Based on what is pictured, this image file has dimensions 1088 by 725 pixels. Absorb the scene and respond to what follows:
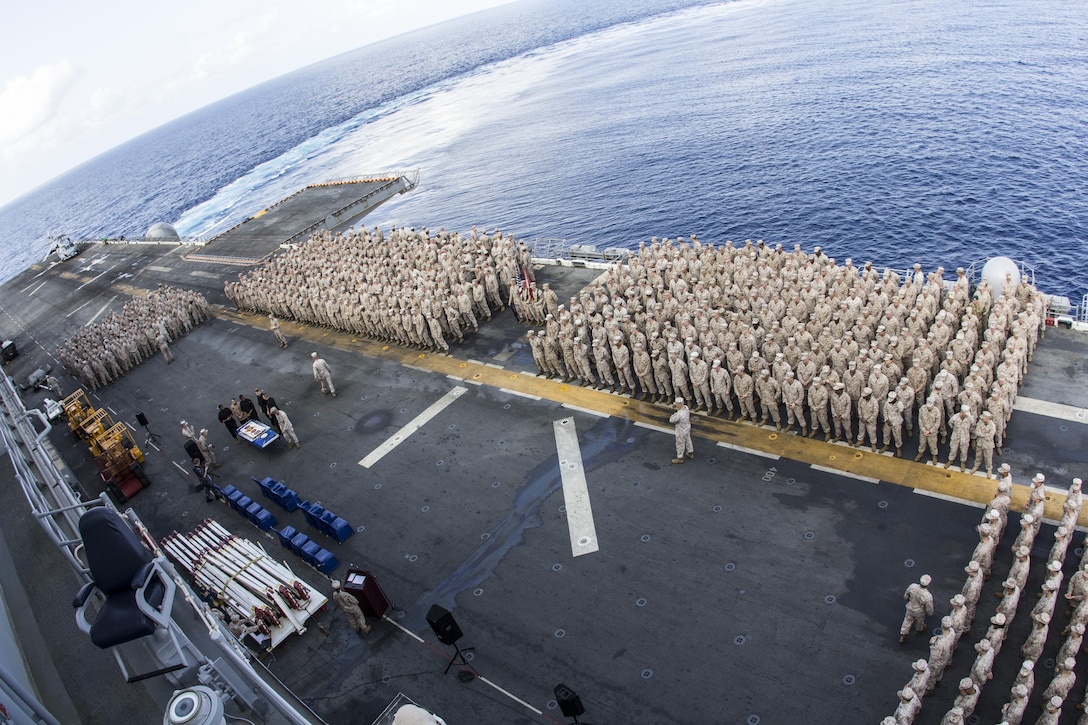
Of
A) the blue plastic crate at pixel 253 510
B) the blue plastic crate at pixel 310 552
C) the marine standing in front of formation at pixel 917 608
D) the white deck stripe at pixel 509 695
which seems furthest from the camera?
the blue plastic crate at pixel 253 510

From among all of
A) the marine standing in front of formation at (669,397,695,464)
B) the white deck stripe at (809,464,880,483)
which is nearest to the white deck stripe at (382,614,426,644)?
the marine standing in front of formation at (669,397,695,464)

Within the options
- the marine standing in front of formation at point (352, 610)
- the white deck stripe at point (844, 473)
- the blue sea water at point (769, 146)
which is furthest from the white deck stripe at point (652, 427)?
the blue sea water at point (769, 146)

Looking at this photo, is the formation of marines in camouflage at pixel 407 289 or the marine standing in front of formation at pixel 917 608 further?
the formation of marines in camouflage at pixel 407 289

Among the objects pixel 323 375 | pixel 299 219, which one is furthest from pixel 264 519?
pixel 299 219

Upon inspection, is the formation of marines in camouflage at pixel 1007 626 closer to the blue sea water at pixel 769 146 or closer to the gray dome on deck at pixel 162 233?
the blue sea water at pixel 769 146

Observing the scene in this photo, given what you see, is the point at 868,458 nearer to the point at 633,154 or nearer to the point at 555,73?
the point at 633,154

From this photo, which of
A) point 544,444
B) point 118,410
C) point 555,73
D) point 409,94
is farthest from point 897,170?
point 409,94

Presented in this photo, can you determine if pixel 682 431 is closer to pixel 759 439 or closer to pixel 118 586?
pixel 759 439
